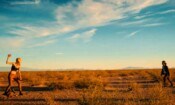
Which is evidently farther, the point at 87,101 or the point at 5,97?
the point at 5,97

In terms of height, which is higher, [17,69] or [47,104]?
[17,69]

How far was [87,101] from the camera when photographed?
12805mm

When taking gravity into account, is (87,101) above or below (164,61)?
below

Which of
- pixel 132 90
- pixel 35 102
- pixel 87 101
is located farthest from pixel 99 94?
pixel 132 90

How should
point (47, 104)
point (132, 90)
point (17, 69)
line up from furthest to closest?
point (132, 90) → point (17, 69) → point (47, 104)

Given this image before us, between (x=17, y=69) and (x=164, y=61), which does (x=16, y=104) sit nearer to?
(x=17, y=69)

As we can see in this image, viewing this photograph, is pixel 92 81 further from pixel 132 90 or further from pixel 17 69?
pixel 17 69

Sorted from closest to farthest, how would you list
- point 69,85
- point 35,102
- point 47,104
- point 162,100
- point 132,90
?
point 162,100, point 47,104, point 35,102, point 132,90, point 69,85

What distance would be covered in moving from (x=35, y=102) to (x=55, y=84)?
8.18 metres

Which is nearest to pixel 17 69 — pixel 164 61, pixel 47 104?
pixel 47 104

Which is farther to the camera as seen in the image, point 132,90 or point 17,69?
point 132,90

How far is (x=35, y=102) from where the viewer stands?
1568 centimetres

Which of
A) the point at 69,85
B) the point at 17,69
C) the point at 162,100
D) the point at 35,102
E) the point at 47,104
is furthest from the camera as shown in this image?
the point at 69,85

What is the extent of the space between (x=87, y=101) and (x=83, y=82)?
1167 cm
